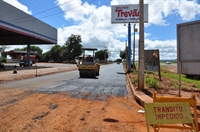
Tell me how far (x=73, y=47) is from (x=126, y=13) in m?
58.6

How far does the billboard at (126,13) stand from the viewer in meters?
34.2

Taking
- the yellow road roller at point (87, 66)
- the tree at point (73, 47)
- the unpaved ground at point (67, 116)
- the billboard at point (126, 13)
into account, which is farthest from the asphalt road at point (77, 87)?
the tree at point (73, 47)

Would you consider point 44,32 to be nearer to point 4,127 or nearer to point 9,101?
point 9,101

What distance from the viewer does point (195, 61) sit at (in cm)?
716

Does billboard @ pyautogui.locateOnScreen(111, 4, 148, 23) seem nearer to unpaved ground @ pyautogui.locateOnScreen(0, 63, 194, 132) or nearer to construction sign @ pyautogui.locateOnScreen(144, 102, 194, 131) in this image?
unpaved ground @ pyautogui.locateOnScreen(0, 63, 194, 132)

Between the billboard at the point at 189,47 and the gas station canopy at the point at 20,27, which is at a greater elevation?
the gas station canopy at the point at 20,27

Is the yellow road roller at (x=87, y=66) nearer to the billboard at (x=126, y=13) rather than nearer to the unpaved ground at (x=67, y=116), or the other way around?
the unpaved ground at (x=67, y=116)

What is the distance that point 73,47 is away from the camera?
90.6 m

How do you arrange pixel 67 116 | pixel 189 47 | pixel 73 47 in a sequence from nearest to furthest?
1. pixel 67 116
2. pixel 189 47
3. pixel 73 47

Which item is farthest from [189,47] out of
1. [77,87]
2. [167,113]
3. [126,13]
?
[126,13]

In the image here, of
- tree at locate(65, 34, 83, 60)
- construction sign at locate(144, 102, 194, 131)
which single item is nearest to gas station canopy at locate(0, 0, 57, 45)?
construction sign at locate(144, 102, 194, 131)

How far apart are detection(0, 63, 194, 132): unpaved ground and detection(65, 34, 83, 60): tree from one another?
82273 millimetres

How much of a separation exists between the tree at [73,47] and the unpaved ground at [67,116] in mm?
82273

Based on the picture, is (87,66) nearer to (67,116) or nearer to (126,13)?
(67,116)
